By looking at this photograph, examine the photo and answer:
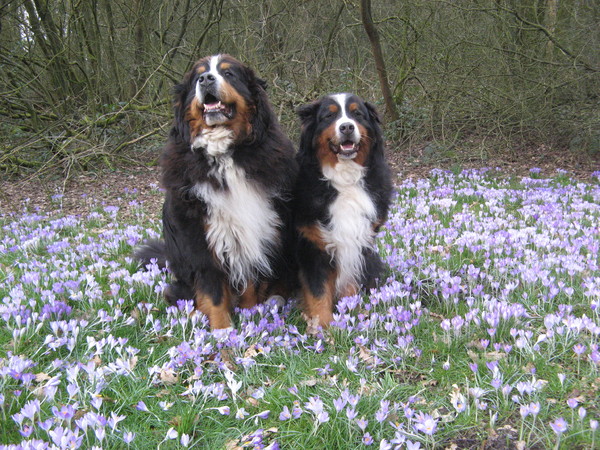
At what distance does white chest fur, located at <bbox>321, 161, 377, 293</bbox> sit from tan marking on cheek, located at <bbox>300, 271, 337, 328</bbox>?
0.15 meters

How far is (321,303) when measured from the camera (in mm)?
3508

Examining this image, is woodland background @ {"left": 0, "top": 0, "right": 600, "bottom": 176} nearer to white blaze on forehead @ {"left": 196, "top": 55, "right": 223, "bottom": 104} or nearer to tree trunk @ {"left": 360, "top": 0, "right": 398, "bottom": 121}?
tree trunk @ {"left": 360, "top": 0, "right": 398, "bottom": 121}

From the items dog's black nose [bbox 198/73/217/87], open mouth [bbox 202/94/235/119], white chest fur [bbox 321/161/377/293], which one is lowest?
white chest fur [bbox 321/161/377/293]

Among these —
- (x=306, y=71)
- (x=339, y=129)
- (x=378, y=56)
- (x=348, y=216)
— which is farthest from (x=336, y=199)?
(x=306, y=71)

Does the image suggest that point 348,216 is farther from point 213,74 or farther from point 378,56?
point 378,56

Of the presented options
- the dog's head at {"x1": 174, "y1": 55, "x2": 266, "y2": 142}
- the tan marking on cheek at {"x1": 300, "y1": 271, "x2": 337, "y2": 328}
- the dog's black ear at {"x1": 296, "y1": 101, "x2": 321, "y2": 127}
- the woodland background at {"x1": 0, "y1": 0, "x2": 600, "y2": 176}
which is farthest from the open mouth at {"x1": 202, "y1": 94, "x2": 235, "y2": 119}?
the woodland background at {"x1": 0, "y1": 0, "x2": 600, "y2": 176}

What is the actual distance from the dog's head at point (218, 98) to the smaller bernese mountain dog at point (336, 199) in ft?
1.67

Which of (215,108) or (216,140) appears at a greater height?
(215,108)

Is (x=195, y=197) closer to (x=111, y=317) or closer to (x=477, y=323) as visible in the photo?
(x=111, y=317)

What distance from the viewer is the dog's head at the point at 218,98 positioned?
3.41 m

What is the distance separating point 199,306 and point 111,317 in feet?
1.98

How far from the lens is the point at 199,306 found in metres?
3.52

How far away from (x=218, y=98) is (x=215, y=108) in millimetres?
81

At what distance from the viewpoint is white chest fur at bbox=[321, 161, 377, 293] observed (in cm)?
356
